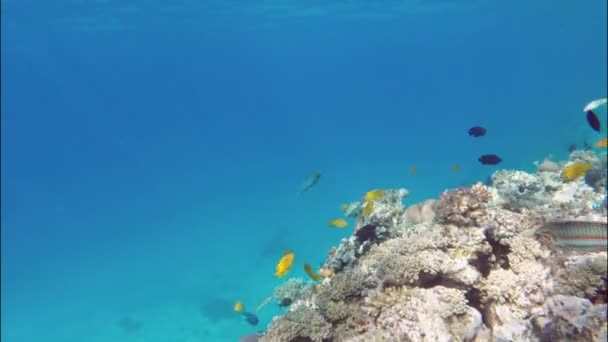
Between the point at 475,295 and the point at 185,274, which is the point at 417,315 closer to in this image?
the point at 475,295

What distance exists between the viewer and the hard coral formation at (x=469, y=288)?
12.4 ft

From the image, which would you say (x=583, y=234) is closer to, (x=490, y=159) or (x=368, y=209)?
(x=368, y=209)

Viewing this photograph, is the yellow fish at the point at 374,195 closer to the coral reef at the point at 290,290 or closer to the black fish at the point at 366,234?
the black fish at the point at 366,234

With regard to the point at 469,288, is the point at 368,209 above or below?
above

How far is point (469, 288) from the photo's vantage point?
4.51m

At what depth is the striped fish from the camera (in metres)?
3.23

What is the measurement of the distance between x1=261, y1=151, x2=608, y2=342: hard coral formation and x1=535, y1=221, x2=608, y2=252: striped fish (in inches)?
21.1

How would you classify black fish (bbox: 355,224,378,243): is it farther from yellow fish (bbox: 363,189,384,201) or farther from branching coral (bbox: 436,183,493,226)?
branching coral (bbox: 436,183,493,226)

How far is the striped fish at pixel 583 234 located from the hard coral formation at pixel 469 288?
0.53 meters

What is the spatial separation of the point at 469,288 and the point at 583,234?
1495 millimetres

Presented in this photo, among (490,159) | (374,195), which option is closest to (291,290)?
(374,195)

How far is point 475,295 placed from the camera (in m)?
4.58

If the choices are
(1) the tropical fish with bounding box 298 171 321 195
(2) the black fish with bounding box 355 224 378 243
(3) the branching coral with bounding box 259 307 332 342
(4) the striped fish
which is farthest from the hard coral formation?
(1) the tropical fish with bounding box 298 171 321 195

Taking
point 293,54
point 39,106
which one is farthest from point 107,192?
point 293,54
